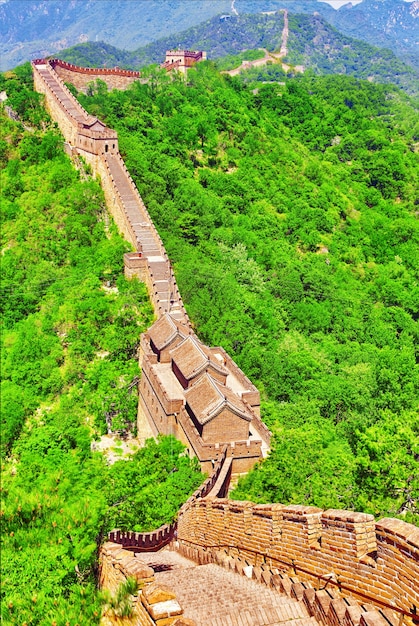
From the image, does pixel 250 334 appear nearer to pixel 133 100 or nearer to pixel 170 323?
pixel 170 323

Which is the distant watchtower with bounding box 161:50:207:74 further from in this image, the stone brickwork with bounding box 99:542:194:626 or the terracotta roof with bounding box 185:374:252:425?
the stone brickwork with bounding box 99:542:194:626

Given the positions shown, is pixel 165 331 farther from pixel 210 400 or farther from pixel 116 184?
pixel 116 184

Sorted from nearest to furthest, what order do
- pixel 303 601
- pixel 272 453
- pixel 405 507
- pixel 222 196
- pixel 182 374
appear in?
pixel 303 601 → pixel 405 507 → pixel 272 453 → pixel 182 374 → pixel 222 196

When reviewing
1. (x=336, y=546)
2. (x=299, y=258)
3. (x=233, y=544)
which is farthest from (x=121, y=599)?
(x=299, y=258)

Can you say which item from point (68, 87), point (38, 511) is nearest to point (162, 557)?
point (38, 511)

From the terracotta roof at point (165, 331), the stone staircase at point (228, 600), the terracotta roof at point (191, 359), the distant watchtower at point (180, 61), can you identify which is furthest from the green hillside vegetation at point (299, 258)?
the stone staircase at point (228, 600)

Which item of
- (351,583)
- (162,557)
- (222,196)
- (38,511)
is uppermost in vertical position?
(351,583)
